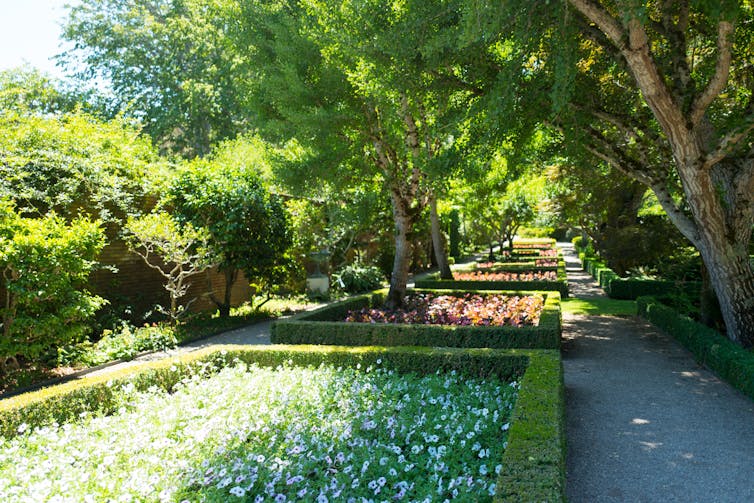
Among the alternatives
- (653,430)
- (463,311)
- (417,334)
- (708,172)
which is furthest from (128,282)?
(708,172)

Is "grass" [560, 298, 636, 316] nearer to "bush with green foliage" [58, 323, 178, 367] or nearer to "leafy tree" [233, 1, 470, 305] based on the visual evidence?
"leafy tree" [233, 1, 470, 305]

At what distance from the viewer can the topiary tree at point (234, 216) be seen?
33.7ft

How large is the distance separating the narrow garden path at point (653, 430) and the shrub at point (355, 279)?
912 cm

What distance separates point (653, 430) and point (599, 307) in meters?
8.93

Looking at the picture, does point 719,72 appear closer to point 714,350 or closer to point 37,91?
point 714,350

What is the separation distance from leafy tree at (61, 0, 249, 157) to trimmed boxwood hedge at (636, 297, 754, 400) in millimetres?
20517

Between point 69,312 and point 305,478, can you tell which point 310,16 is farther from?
point 305,478

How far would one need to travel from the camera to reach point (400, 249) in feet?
33.9

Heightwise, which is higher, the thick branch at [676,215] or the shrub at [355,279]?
the thick branch at [676,215]

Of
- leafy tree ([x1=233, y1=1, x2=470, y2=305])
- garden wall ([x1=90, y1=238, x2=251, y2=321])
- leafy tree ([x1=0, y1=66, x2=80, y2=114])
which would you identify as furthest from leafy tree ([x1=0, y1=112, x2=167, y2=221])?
leafy tree ([x1=0, y1=66, x2=80, y2=114])

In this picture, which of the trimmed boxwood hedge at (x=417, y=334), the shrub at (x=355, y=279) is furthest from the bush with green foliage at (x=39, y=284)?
the shrub at (x=355, y=279)

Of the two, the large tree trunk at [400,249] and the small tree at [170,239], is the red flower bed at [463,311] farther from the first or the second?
the small tree at [170,239]

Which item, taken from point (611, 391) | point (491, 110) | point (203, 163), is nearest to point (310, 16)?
point (203, 163)

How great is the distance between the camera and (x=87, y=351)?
778 cm
